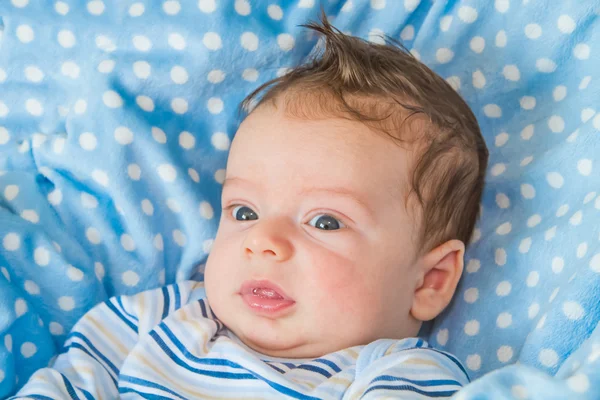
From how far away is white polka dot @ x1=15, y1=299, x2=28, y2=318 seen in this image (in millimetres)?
1433

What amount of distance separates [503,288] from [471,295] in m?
0.07

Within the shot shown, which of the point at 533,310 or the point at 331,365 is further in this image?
the point at 533,310

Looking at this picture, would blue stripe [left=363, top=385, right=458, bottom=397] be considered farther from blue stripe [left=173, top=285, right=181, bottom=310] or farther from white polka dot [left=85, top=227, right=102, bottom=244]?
white polka dot [left=85, top=227, right=102, bottom=244]

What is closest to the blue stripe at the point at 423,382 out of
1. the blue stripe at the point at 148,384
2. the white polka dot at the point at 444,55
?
the blue stripe at the point at 148,384

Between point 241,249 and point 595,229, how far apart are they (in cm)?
66

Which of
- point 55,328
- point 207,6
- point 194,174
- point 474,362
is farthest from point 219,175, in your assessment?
point 474,362

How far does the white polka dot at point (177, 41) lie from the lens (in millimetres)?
1639

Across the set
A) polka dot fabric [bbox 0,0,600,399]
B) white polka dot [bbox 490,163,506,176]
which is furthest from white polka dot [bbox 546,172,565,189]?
white polka dot [bbox 490,163,506,176]

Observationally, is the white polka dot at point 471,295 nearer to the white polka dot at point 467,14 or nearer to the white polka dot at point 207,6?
the white polka dot at point 467,14

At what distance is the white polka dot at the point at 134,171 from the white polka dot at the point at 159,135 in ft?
0.24

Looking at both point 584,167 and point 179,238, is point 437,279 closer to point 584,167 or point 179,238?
point 584,167

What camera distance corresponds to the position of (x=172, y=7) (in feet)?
5.43

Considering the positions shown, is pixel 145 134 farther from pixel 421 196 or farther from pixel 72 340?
pixel 421 196

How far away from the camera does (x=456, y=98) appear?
5.07 feet
